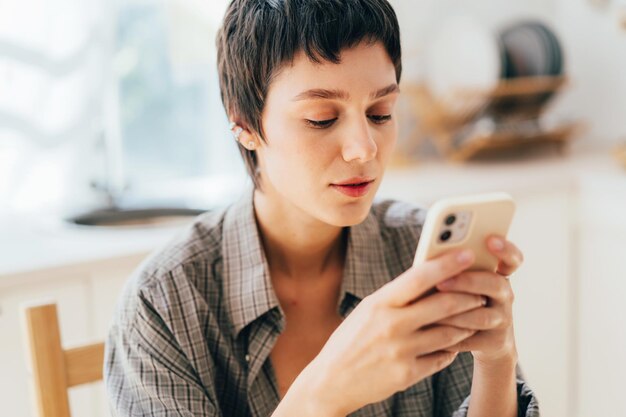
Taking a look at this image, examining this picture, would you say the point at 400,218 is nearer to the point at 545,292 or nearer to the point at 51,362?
the point at 51,362

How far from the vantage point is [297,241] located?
1071 mm

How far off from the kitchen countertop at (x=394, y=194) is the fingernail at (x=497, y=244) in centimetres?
89

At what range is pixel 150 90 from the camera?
214cm

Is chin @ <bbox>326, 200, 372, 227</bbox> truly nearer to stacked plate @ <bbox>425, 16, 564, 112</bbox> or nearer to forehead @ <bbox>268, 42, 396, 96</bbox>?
forehead @ <bbox>268, 42, 396, 96</bbox>

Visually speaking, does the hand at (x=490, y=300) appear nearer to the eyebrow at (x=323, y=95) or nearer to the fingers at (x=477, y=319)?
the fingers at (x=477, y=319)

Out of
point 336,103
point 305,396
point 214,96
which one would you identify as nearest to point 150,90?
point 214,96

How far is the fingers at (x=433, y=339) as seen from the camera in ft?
2.36

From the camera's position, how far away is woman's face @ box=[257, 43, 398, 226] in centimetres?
88

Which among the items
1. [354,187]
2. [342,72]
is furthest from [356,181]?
[342,72]

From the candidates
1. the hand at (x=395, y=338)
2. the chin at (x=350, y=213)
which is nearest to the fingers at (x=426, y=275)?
the hand at (x=395, y=338)

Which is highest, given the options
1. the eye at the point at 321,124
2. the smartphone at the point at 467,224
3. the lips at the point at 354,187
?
the eye at the point at 321,124

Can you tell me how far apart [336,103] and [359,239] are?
0.88 ft

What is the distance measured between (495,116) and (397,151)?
0.31 metres

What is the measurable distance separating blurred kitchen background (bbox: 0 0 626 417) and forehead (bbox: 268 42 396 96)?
677mm
